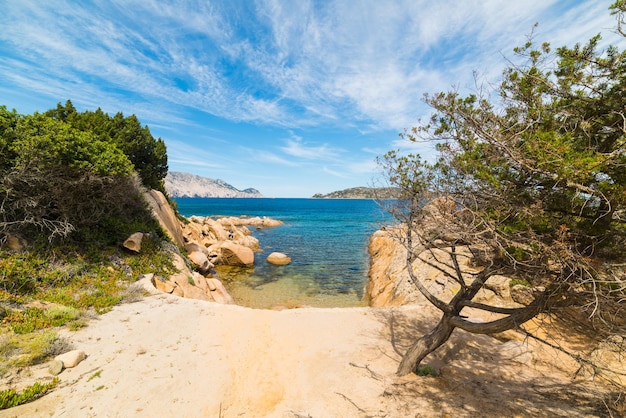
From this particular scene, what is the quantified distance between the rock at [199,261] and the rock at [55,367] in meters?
14.2

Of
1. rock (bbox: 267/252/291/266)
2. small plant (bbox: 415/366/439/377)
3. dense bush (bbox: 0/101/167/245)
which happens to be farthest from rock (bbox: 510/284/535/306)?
dense bush (bbox: 0/101/167/245)

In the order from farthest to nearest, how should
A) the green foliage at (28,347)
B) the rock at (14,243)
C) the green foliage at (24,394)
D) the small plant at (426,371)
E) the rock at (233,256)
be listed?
the rock at (233,256), the rock at (14,243), the small plant at (426,371), the green foliage at (28,347), the green foliage at (24,394)

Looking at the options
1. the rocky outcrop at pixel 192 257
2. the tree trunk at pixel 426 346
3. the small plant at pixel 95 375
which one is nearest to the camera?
the small plant at pixel 95 375

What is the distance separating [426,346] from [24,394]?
385 inches

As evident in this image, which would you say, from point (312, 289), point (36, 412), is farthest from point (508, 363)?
point (312, 289)

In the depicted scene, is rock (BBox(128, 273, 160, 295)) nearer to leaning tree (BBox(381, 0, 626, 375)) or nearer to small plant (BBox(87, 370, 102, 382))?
small plant (BBox(87, 370, 102, 382))

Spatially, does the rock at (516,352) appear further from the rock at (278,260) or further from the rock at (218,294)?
the rock at (278,260)

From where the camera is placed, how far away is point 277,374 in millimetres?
7605

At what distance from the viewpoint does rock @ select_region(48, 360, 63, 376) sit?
21.6 feet

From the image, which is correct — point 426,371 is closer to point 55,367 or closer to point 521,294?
point 521,294

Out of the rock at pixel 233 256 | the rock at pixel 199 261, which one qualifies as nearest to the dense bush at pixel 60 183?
the rock at pixel 199 261

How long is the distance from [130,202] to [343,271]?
18405 mm

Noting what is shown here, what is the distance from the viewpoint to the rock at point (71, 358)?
22.7 ft

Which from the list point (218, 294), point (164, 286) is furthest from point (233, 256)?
point (164, 286)
